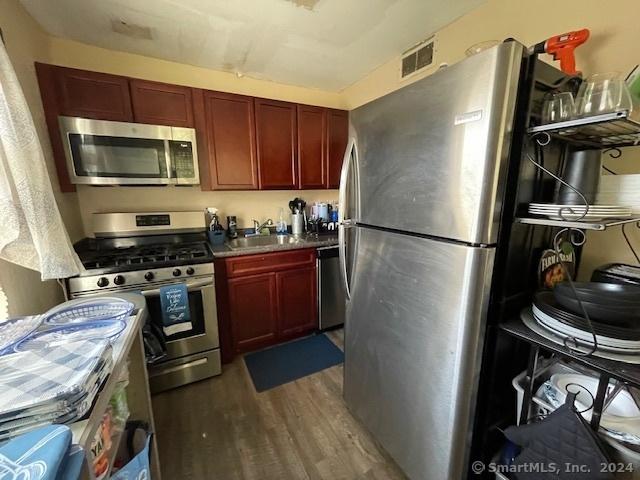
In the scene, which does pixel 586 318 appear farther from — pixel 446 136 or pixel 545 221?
pixel 446 136

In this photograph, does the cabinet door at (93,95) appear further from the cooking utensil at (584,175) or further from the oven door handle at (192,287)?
the cooking utensil at (584,175)

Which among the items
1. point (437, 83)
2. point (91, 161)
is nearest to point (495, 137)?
point (437, 83)

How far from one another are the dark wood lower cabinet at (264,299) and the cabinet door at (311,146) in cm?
78

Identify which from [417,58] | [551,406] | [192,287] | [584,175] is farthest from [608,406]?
[417,58]

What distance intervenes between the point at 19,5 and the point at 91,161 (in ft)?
3.00

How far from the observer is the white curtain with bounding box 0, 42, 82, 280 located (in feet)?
3.16

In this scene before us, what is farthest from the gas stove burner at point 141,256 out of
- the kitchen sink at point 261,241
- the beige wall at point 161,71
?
the beige wall at point 161,71

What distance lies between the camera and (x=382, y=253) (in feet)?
4.14

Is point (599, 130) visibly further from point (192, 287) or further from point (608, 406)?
point (192, 287)

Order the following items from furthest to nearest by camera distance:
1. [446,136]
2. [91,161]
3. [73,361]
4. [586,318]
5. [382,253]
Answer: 1. [91,161]
2. [382,253]
3. [446,136]
4. [586,318]
5. [73,361]

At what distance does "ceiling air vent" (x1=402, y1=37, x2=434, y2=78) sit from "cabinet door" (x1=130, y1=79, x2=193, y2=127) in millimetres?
1782

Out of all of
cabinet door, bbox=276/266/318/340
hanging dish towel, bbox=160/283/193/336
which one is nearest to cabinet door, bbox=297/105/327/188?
cabinet door, bbox=276/266/318/340

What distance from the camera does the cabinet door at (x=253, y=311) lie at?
2.14 m

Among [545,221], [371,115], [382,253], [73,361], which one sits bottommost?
[73,361]
